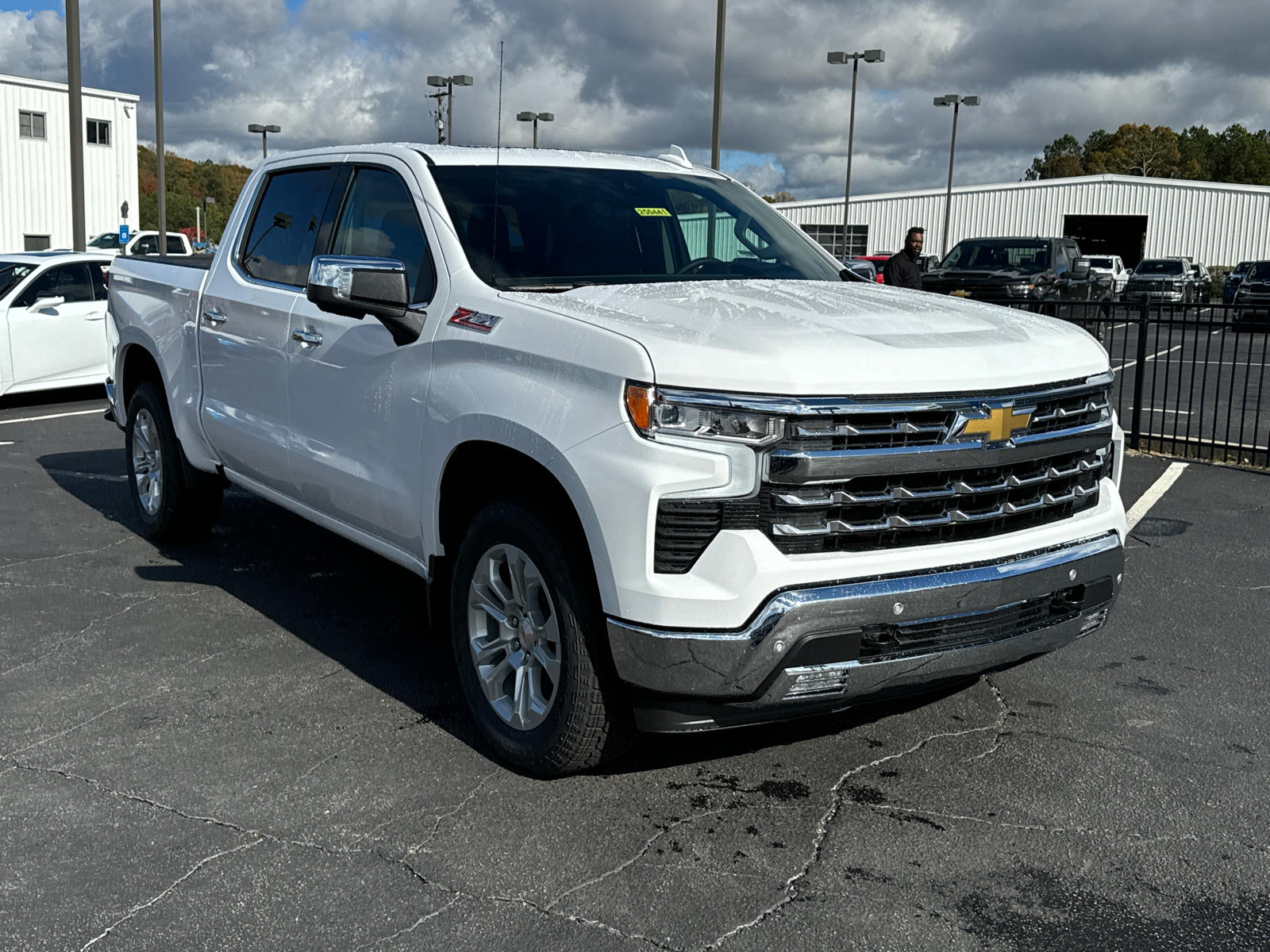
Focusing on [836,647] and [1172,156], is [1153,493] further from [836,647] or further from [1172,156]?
[1172,156]

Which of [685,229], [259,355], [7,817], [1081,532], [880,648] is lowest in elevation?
[7,817]

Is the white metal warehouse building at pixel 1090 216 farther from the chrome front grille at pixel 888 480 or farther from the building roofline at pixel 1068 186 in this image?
the chrome front grille at pixel 888 480

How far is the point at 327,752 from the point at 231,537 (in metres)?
3.41

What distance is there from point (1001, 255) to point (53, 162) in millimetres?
40363

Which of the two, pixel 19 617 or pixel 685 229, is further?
pixel 19 617

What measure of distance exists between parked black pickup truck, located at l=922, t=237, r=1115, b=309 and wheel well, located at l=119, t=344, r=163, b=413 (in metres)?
14.4

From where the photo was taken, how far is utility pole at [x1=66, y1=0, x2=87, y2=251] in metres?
19.7

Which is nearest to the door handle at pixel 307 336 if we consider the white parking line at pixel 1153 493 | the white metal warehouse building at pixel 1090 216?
the white parking line at pixel 1153 493

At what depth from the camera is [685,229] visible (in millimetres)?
5023

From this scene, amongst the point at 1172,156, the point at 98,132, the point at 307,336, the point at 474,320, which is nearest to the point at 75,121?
the point at 307,336

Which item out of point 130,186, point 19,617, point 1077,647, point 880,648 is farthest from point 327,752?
point 130,186

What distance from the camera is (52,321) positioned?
42.7ft

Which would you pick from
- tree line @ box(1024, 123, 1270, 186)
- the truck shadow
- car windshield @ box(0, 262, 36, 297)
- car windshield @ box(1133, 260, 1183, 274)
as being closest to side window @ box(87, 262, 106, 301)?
car windshield @ box(0, 262, 36, 297)

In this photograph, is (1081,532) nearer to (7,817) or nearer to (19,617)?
(7,817)
